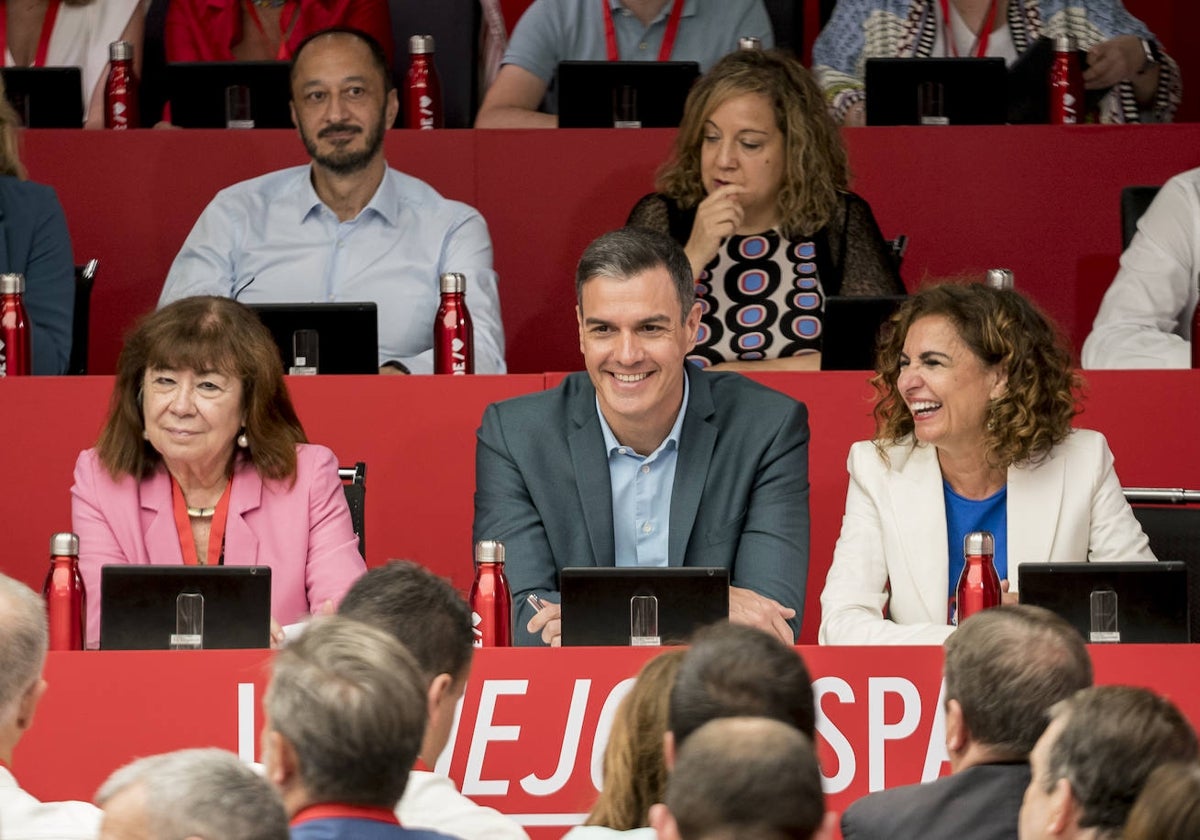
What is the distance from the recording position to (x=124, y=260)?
18.4ft

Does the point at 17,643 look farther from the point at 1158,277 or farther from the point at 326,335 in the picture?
the point at 1158,277

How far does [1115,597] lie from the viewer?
319 cm

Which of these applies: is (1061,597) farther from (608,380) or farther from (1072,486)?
(608,380)

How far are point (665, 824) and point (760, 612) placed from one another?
62.4 inches

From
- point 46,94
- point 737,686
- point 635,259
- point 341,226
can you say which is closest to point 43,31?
point 46,94

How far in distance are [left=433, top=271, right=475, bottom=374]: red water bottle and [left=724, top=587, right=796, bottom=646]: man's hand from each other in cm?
108

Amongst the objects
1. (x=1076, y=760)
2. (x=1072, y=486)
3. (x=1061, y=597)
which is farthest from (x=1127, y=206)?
(x=1076, y=760)

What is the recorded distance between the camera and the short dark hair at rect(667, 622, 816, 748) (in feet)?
7.67

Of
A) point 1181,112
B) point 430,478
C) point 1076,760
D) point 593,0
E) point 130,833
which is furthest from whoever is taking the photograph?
point 1181,112

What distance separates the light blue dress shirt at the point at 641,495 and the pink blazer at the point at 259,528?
50cm

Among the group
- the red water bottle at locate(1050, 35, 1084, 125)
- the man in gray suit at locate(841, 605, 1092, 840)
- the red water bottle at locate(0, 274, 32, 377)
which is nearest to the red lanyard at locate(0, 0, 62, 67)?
the red water bottle at locate(0, 274, 32, 377)

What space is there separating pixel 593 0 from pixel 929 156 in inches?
49.0

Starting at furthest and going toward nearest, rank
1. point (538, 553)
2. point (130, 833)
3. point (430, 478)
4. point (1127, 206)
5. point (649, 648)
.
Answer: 1. point (1127, 206)
2. point (430, 478)
3. point (538, 553)
4. point (649, 648)
5. point (130, 833)

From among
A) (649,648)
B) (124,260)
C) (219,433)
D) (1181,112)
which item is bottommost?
(649,648)
